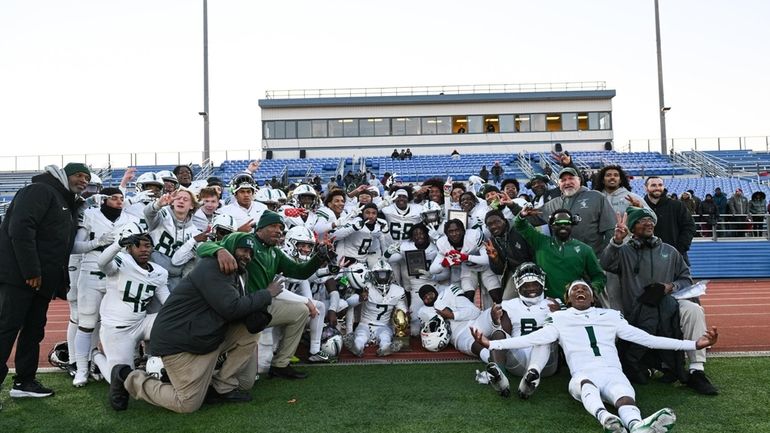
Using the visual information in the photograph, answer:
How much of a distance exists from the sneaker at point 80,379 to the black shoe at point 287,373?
191 cm

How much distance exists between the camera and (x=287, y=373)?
20.2 feet

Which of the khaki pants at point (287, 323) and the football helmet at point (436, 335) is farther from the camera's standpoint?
the football helmet at point (436, 335)

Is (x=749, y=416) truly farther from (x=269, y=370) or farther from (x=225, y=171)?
(x=225, y=171)

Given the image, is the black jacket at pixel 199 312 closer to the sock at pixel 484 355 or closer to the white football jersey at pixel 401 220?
the sock at pixel 484 355

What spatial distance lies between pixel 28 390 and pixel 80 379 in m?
0.54

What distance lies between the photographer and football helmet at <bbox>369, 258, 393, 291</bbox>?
750 centimetres

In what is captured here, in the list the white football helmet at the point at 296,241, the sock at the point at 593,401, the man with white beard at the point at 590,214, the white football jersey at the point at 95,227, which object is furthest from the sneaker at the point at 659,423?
the white football jersey at the point at 95,227

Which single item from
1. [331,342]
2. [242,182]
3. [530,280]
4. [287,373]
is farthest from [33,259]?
[530,280]

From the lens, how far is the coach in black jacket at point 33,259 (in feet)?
16.8

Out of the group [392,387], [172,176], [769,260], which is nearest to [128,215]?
[172,176]

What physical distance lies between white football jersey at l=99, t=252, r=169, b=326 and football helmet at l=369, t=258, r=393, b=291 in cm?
270

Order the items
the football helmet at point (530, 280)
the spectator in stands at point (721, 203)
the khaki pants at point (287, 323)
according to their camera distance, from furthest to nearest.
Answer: the spectator in stands at point (721, 203)
the khaki pants at point (287, 323)
the football helmet at point (530, 280)

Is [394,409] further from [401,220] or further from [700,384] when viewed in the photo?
[401,220]

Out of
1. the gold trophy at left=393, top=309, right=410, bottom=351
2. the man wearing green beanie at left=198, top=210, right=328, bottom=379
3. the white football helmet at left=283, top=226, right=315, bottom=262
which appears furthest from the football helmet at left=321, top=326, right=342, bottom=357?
the white football helmet at left=283, top=226, right=315, bottom=262
